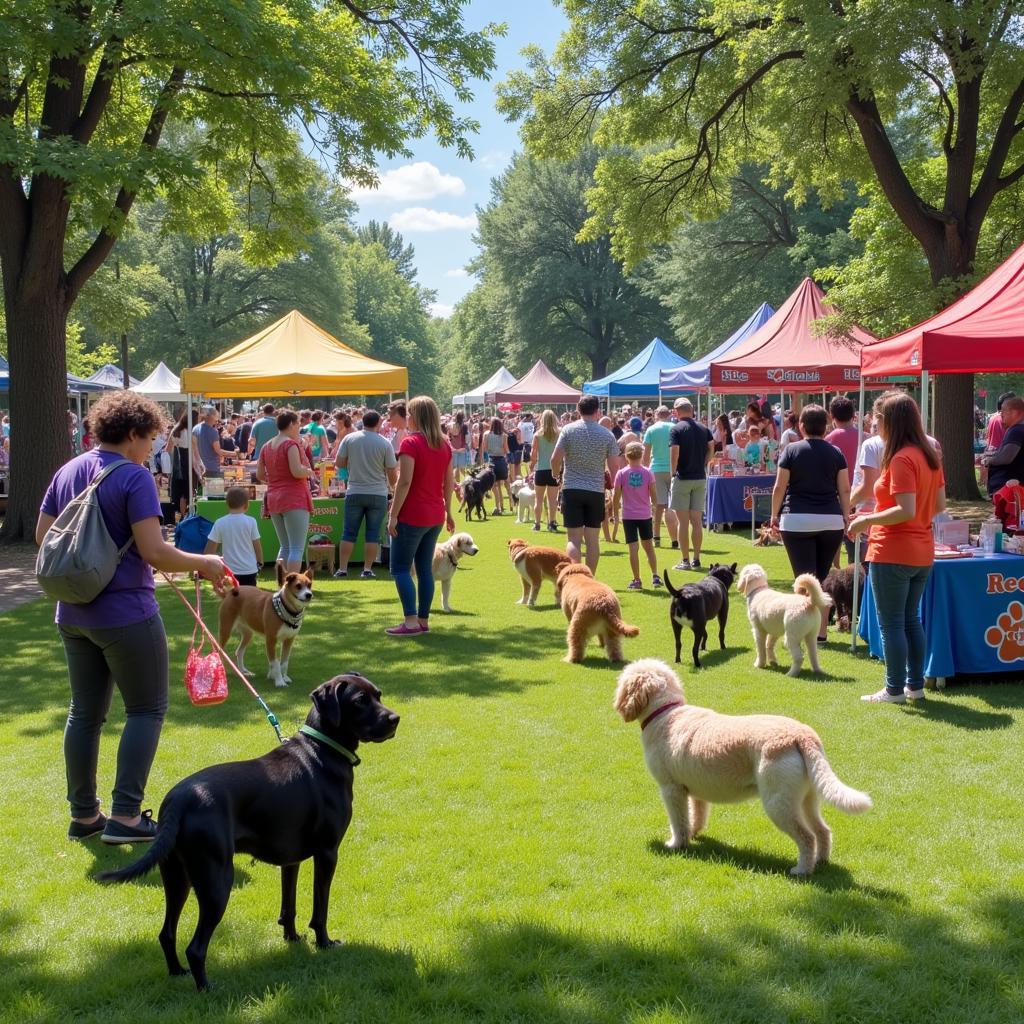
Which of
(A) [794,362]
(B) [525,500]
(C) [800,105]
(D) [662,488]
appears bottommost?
(B) [525,500]

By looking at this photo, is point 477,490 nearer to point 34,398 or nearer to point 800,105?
point 34,398

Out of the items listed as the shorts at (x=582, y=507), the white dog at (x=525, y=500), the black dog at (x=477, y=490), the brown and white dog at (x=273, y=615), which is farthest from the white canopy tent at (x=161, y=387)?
the brown and white dog at (x=273, y=615)

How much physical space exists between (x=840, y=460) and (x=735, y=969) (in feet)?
18.3

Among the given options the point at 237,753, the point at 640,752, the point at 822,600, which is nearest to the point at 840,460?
the point at 822,600

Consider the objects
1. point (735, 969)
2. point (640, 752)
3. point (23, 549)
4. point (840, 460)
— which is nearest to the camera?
point (735, 969)

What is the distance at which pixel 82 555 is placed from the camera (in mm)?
→ 3902

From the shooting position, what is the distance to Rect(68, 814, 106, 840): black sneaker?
14.8 feet

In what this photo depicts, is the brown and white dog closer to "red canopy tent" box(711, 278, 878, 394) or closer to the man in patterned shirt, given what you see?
the man in patterned shirt

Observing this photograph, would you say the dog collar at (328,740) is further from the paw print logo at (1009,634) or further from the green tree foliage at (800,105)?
the green tree foliage at (800,105)

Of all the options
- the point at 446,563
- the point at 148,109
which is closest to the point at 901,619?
the point at 446,563

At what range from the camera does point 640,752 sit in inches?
226

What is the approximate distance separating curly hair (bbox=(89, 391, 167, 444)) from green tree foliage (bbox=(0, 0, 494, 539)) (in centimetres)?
824

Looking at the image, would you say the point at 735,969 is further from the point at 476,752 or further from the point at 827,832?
the point at 476,752

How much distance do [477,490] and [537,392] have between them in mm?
13654
